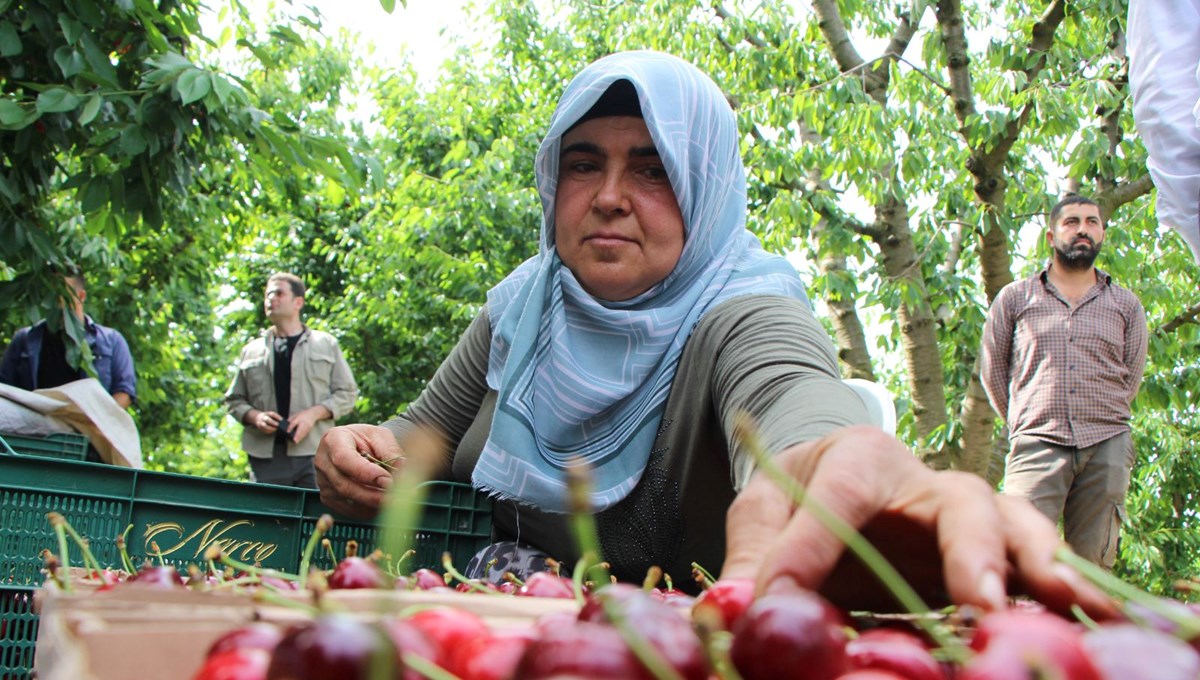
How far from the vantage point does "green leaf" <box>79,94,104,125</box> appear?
11.6 ft

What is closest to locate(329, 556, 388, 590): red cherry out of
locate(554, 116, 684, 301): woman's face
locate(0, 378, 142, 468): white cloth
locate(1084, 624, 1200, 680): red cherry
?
locate(1084, 624, 1200, 680): red cherry

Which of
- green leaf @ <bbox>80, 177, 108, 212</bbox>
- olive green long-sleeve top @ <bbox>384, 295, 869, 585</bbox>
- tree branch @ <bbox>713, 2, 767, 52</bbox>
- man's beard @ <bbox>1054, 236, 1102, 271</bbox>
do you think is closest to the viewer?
olive green long-sleeve top @ <bbox>384, 295, 869, 585</bbox>

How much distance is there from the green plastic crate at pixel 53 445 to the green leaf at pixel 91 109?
42.9 inches

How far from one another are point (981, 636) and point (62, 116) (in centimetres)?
A: 414

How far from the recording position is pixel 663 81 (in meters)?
2.41

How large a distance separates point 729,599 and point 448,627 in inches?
9.2

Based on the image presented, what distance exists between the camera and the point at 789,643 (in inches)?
23.2

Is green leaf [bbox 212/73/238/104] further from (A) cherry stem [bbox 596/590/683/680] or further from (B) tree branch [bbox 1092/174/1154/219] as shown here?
(B) tree branch [bbox 1092/174/1154/219]

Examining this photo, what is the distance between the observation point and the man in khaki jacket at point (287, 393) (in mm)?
6820

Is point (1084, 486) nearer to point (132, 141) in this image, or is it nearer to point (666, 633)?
point (132, 141)

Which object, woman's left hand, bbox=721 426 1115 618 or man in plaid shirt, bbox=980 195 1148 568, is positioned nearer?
woman's left hand, bbox=721 426 1115 618

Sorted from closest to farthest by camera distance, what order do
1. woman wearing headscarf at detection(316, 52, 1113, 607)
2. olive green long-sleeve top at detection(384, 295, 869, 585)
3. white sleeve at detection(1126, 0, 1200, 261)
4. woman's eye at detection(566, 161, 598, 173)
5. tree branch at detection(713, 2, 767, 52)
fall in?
olive green long-sleeve top at detection(384, 295, 869, 585) < woman wearing headscarf at detection(316, 52, 1113, 607) < woman's eye at detection(566, 161, 598, 173) < white sleeve at detection(1126, 0, 1200, 261) < tree branch at detection(713, 2, 767, 52)

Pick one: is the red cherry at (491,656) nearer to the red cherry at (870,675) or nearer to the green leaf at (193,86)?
the red cherry at (870,675)

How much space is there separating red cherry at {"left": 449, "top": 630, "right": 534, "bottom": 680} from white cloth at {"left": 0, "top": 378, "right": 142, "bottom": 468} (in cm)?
305
